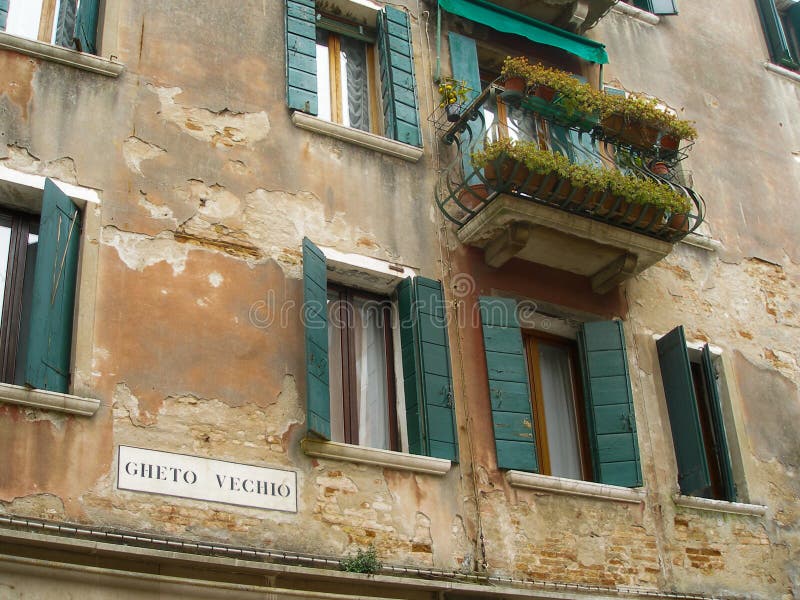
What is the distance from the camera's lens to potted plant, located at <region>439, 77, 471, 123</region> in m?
10.0

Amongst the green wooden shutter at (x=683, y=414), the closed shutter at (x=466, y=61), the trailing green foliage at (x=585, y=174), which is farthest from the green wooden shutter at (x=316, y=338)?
the green wooden shutter at (x=683, y=414)

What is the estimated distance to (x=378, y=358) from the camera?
348 inches

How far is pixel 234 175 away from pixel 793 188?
6.58 metres

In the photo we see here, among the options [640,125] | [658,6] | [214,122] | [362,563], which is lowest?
Result: [362,563]

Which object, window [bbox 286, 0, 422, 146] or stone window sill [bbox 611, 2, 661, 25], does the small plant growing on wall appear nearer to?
window [bbox 286, 0, 422, 146]

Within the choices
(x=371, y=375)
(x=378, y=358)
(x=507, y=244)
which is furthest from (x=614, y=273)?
(x=371, y=375)

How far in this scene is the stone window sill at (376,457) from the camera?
7758 millimetres

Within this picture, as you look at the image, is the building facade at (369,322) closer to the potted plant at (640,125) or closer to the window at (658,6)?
the potted plant at (640,125)

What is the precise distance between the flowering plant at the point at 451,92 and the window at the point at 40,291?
361 cm

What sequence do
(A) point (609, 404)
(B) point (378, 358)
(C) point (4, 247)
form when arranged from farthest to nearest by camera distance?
(A) point (609, 404) → (B) point (378, 358) → (C) point (4, 247)

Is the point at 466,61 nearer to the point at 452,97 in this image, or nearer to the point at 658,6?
the point at 452,97

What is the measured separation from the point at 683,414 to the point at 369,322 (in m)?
2.82

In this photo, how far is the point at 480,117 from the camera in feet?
31.4

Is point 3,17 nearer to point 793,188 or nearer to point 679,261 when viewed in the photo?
point 679,261
